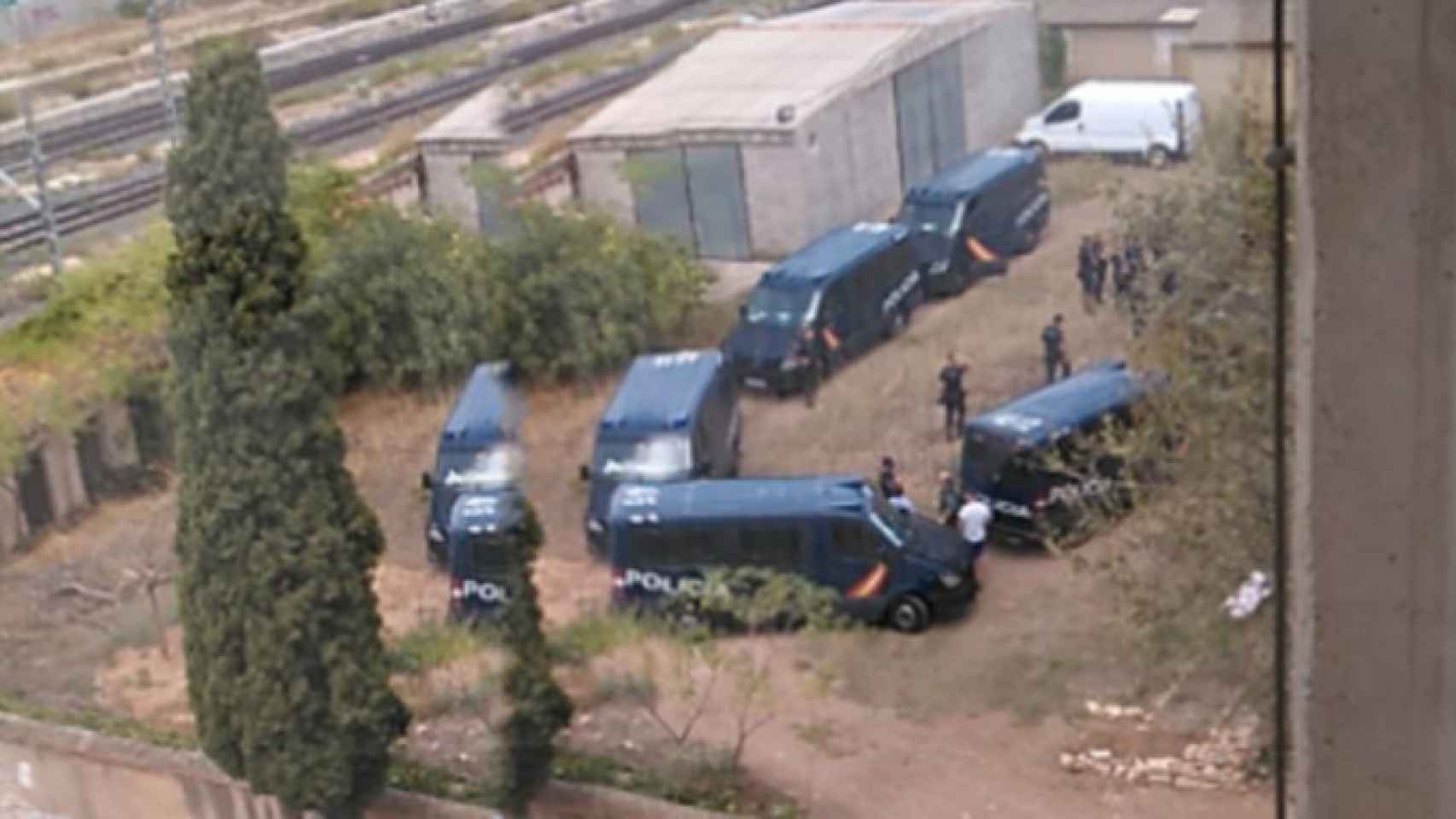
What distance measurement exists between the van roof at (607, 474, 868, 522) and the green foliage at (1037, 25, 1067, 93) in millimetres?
794

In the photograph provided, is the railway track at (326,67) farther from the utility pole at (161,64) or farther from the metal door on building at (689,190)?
the metal door on building at (689,190)

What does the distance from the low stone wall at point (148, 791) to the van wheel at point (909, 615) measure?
63cm

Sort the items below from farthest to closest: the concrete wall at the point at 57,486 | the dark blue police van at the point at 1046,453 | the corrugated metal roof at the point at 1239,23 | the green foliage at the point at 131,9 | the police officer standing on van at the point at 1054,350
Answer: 1. the concrete wall at the point at 57,486
2. the police officer standing on van at the point at 1054,350
3. the dark blue police van at the point at 1046,453
4. the green foliage at the point at 131,9
5. the corrugated metal roof at the point at 1239,23

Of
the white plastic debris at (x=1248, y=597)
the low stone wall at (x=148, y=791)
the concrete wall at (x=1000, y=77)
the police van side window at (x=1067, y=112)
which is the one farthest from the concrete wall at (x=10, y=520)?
the white plastic debris at (x=1248, y=597)

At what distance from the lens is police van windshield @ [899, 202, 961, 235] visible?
Result: 3.40m

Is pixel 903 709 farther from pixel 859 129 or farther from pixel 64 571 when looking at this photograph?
pixel 64 571

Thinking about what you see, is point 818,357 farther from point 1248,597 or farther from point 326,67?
point 1248,597

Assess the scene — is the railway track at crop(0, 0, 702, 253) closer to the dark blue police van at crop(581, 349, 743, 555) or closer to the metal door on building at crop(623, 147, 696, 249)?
the metal door on building at crop(623, 147, 696, 249)

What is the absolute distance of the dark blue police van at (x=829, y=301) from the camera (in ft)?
11.2

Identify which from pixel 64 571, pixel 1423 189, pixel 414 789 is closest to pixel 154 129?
A: pixel 414 789

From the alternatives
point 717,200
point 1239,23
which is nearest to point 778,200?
point 717,200

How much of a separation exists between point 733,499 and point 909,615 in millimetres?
364

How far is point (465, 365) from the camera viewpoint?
3184 mm

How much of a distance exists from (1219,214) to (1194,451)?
1.15 ft
